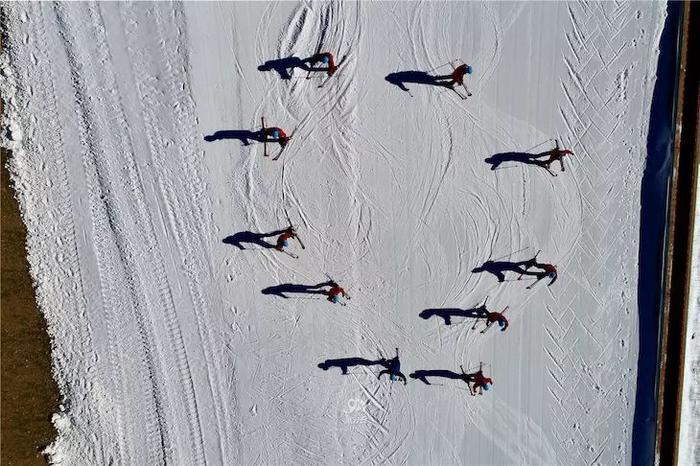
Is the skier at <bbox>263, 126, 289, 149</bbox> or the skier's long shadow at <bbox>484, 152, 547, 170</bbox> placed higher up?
the skier at <bbox>263, 126, 289, 149</bbox>

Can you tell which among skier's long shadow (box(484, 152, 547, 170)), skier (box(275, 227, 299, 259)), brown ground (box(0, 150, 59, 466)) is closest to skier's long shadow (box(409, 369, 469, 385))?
skier (box(275, 227, 299, 259))

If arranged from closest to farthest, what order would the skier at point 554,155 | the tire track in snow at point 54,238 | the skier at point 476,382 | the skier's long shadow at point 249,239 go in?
the tire track in snow at point 54,238 < the skier at point 554,155 < the skier's long shadow at point 249,239 < the skier at point 476,382

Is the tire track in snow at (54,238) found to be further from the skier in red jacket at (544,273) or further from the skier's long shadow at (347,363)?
the skier in red jacket at (544,273)

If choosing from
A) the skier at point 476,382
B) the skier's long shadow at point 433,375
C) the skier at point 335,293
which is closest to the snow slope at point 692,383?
the skier at point 476,382

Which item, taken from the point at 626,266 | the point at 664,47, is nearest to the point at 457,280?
the point at 626,266

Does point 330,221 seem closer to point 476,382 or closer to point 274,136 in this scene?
point 274,136

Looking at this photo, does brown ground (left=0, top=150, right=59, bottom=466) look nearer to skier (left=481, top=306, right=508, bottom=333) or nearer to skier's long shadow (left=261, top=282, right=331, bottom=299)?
skier's long shadow (left=261, top=282, right=331, bottom=299)

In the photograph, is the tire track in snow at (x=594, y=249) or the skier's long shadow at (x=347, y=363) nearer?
the tire track in snow at (x=594, y=249)
